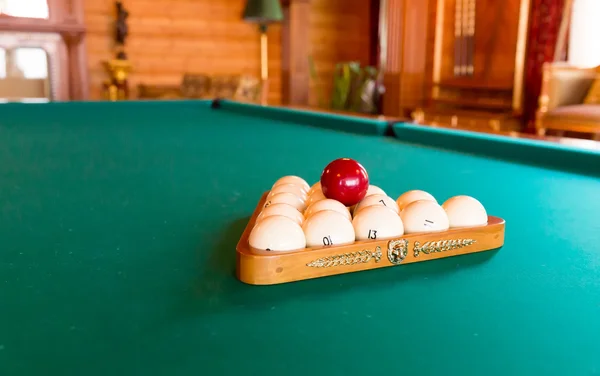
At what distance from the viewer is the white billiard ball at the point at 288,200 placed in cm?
89

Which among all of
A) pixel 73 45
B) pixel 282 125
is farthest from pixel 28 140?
pixel 73 45

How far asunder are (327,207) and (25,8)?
20.5ft

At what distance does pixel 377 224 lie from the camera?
0.78 metres

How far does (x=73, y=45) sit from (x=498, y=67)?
447 cm

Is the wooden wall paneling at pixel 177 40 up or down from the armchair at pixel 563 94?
Answer: up

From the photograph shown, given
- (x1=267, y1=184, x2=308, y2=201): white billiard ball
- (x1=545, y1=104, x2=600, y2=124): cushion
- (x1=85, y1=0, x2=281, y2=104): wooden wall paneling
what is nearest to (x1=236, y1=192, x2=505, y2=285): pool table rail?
(x1=267, y1=184, x2=308, y2=201): white billiard ball

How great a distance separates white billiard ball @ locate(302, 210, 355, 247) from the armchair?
12.7 ft

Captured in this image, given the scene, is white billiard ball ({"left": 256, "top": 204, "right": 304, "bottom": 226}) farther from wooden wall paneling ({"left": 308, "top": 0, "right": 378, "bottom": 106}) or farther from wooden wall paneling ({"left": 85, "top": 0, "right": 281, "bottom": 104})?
wooden wall paneling ({"left": 308, "top": 0, "right": 378, "bottom": 106})

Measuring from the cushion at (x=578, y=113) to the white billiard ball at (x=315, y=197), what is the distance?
142 inches

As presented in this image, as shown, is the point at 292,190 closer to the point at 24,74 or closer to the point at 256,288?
the point at 256,288

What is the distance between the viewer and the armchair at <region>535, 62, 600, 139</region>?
418cm

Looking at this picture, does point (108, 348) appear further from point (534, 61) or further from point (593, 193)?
point (534, 61)

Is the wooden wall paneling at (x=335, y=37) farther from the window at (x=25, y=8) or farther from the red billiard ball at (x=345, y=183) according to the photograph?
the red billiard ball at (x=345, y=183)

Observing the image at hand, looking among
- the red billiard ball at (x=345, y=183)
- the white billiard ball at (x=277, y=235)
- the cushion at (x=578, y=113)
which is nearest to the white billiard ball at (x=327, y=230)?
the white billiard ball at (x=277, y=235)
